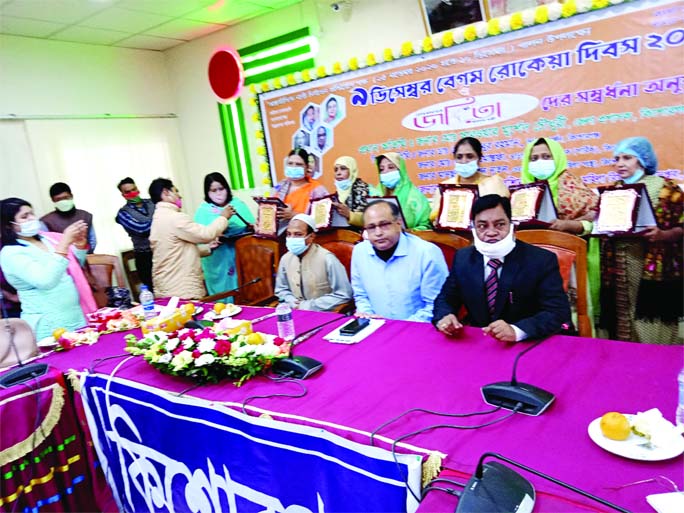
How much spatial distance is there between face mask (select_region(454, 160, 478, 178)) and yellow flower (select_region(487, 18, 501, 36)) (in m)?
0.97

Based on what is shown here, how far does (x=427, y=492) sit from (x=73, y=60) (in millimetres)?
5632

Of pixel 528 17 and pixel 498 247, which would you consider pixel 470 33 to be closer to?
pixel 528 17

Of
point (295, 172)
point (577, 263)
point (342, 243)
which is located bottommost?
point (577, 263)

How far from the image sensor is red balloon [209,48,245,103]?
17.1 feet

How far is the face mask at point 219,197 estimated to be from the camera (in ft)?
12.8

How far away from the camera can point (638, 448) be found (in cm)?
96

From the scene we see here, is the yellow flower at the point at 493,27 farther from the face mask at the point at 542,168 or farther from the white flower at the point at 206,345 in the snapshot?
the white flower at the point at 206,345

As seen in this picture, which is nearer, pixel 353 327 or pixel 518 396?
pixel 518 396

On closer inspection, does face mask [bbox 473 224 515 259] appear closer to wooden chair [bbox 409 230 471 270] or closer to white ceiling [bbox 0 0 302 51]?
wooden chair [bbox 409 230 471 270]

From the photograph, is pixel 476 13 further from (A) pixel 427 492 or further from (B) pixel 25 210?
(A) pixel 427 492

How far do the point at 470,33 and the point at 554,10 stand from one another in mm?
578

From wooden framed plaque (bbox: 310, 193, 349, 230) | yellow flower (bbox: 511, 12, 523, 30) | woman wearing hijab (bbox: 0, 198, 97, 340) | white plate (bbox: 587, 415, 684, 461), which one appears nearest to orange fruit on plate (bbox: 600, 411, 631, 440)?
white plate (bbox: 587, 415, 684, 461)

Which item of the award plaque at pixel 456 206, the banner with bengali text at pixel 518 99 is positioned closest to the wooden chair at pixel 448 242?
the award plaque at pixel 456 206

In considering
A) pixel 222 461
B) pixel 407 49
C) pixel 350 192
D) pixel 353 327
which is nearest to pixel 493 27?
pixel 407 49
